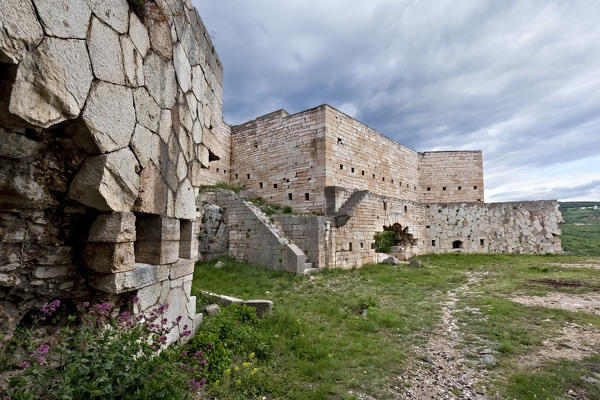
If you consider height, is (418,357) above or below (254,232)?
below

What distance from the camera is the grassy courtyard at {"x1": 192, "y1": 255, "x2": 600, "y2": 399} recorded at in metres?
3.13

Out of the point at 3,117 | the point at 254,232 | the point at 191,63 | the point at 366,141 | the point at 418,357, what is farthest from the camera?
the point at 366,141

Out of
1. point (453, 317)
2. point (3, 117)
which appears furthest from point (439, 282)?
point (3, 117)

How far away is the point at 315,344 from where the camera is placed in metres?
3.96

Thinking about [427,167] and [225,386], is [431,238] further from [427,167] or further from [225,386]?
[225,386]

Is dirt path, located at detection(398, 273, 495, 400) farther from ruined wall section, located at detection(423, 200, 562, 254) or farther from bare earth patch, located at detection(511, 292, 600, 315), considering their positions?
ruined wall section, located at detection(423, 200, 562, 254)

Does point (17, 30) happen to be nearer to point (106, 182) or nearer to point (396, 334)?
point (106, 182)

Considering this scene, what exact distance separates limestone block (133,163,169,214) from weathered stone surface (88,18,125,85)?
0.70 m

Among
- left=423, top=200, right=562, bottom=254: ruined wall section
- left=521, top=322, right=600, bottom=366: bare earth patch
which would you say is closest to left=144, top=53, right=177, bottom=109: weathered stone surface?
left=521, top=322, right=600, bottom=366: bare earth patch

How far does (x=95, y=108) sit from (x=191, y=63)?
174 cm

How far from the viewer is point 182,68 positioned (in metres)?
2.96

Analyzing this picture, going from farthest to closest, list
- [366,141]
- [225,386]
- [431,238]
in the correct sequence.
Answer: [431,238] < [366,141] < [225,386]

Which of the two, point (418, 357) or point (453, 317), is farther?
point (453, 317)

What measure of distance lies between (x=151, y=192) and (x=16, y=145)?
0.96 m
